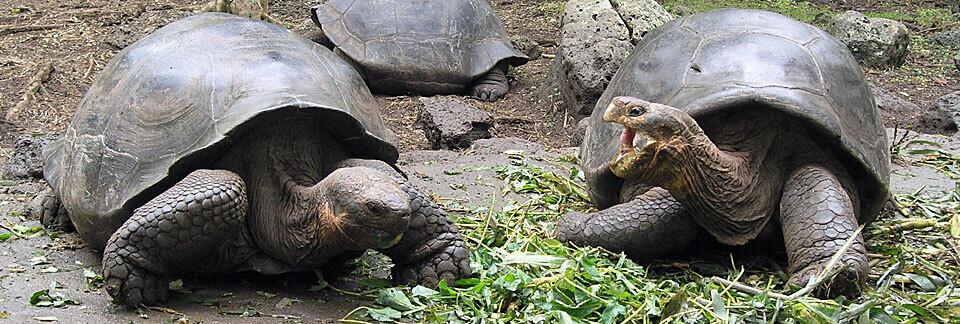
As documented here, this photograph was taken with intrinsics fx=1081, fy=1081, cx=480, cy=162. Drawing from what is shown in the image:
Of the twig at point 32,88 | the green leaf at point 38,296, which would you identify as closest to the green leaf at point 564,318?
the green leaf at point 38,296

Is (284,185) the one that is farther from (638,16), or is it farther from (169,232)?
(638,16)

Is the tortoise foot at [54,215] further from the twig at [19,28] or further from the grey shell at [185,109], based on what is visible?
the twig at [19,28]

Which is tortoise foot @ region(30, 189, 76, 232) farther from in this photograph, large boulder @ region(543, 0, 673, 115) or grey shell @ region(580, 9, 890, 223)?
large boulder @ region(543, 0, 673, 115)

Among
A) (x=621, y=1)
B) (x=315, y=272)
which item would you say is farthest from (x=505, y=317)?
(x=621, y=1)

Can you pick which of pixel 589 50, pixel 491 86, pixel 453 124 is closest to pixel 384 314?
pixel 453 124

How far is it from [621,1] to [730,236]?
3.66 metres

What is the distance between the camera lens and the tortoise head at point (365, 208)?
10.0ft

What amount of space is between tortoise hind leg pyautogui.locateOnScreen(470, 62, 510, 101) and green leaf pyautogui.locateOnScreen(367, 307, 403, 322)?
184 inches

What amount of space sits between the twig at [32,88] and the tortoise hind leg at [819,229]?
4797 mm

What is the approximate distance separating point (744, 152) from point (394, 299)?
136 centimetres

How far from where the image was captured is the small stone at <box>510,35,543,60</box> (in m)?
8.97

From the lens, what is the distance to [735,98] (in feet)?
12.4

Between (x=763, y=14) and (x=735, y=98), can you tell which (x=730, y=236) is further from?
(x=763, y=14)

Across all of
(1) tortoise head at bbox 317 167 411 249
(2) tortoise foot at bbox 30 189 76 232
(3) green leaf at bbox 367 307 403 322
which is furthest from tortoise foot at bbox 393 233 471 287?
(2) tortoise foot at bbox 30 189 76 232
